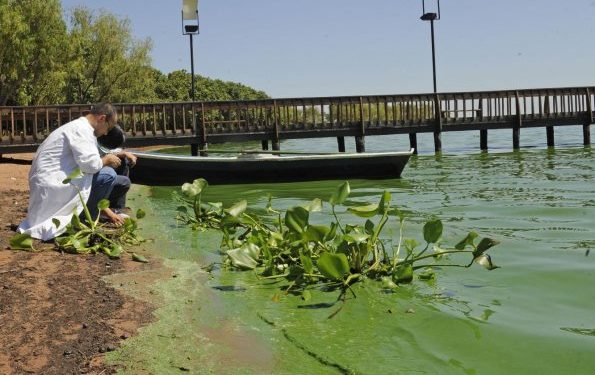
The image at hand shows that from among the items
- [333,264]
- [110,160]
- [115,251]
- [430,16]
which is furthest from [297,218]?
[430,16]

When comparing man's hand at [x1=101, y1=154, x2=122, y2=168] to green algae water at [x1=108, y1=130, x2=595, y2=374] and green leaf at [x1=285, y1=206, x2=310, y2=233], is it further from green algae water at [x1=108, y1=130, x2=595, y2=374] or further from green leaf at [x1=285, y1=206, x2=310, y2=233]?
green leaf at [x1=285, y1=206, x2=310, y2=233]

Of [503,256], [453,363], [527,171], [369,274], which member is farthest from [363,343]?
[527,171]

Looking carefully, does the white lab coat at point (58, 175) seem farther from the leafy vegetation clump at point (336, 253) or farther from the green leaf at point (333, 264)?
the green leaf at point (333, 264)

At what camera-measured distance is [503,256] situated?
22.6 feet

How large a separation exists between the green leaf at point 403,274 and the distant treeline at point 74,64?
2973 centimetres

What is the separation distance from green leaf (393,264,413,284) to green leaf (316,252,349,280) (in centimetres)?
53

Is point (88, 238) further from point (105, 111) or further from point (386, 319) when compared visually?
point (386, 319)

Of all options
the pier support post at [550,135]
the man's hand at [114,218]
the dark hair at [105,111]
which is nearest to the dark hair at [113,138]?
the man's hand at [114,218]

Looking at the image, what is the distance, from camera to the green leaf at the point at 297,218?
5617mm

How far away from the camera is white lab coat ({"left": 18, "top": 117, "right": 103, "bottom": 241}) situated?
640 cm

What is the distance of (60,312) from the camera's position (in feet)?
14.4

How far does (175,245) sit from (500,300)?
10.9 feet

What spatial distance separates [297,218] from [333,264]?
0.74 metres

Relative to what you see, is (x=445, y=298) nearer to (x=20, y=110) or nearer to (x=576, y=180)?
(x=576, y=180)
